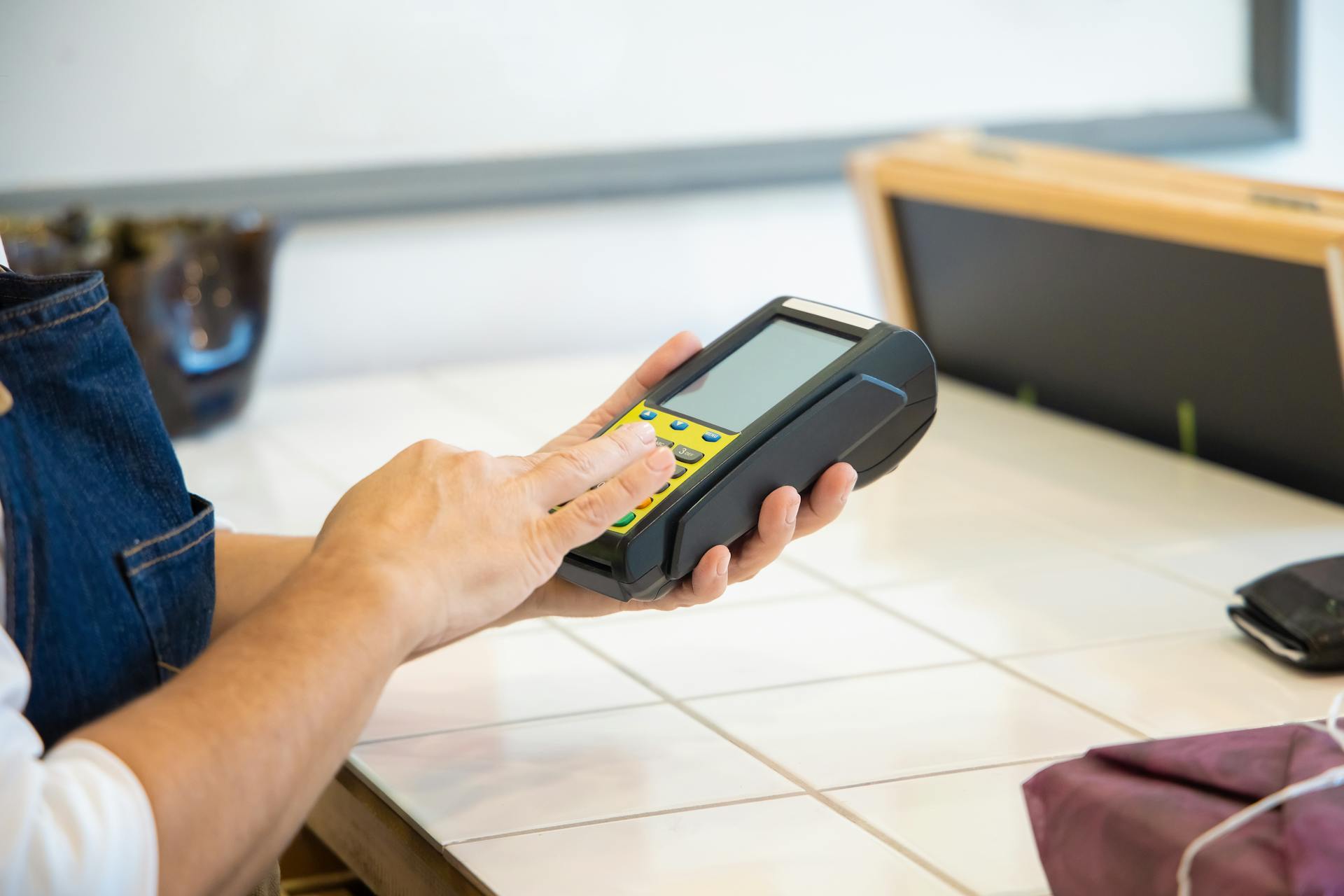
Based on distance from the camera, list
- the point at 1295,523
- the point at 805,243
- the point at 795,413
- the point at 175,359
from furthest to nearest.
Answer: the point at 805,243 → the point at 175,359 → the point at 1295,523 → the point at 795,413

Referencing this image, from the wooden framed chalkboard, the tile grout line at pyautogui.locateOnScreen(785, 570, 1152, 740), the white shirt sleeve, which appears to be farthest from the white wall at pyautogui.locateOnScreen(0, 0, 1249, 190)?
the white shirt sleeve

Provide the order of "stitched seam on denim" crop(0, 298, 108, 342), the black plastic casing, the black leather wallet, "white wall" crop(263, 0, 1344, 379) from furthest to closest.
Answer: "white wall" crop(263, 0, 1344, 379)
the black leather wallet
the black plastic casing
"stitched seam on denim" crop(0, 298, 108, 342)

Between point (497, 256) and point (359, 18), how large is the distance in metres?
0.34

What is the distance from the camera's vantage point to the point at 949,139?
1.68m

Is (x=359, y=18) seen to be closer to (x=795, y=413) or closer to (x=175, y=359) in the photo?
(x=175, y=359)

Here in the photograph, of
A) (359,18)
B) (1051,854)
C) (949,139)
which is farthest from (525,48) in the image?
(1051,854)

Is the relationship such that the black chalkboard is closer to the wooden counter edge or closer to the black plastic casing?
the black plastic casing

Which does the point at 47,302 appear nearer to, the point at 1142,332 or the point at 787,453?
the point at 787,453

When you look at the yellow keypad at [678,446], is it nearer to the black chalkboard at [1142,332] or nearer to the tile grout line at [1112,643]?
the tile grout line at [1112,643]

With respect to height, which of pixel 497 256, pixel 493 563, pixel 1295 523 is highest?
pixel 493 563

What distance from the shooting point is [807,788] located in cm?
75

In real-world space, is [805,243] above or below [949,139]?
below

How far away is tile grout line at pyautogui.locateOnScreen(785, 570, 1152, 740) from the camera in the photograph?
2.70 ft

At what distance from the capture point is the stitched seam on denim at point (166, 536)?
0.64 m
